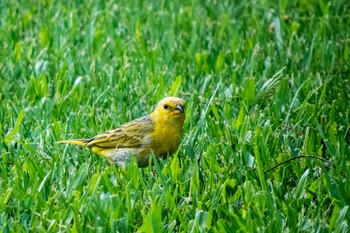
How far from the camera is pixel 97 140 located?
18.5 feet

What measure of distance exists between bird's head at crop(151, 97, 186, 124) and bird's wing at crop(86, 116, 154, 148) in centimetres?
8

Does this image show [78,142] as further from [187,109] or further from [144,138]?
[187,109]

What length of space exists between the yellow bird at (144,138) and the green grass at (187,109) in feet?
0.34

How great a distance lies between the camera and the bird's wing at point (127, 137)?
5.63 meters

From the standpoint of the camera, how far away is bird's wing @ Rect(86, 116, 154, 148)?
18.5 feet

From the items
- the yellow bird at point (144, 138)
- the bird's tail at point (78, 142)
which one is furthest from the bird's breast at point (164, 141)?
the bird's tail at point (78, 142)

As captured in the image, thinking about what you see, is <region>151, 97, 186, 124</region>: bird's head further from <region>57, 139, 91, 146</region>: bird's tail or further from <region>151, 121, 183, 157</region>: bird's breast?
<region>57, 139, 91, 146</region>: bird's tail

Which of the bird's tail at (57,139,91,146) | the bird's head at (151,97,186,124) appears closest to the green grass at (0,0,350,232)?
the bird's tail at (57,139,91,146)

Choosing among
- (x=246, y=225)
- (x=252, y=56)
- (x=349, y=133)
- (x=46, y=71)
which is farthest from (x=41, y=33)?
(x=246, y=225)

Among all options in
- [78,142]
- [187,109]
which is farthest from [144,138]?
[187,109]

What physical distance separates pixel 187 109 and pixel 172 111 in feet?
2.95

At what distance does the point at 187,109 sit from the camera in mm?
6617

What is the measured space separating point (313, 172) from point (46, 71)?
274 centimetres

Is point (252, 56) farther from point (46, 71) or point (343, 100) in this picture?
point (46, 71)
